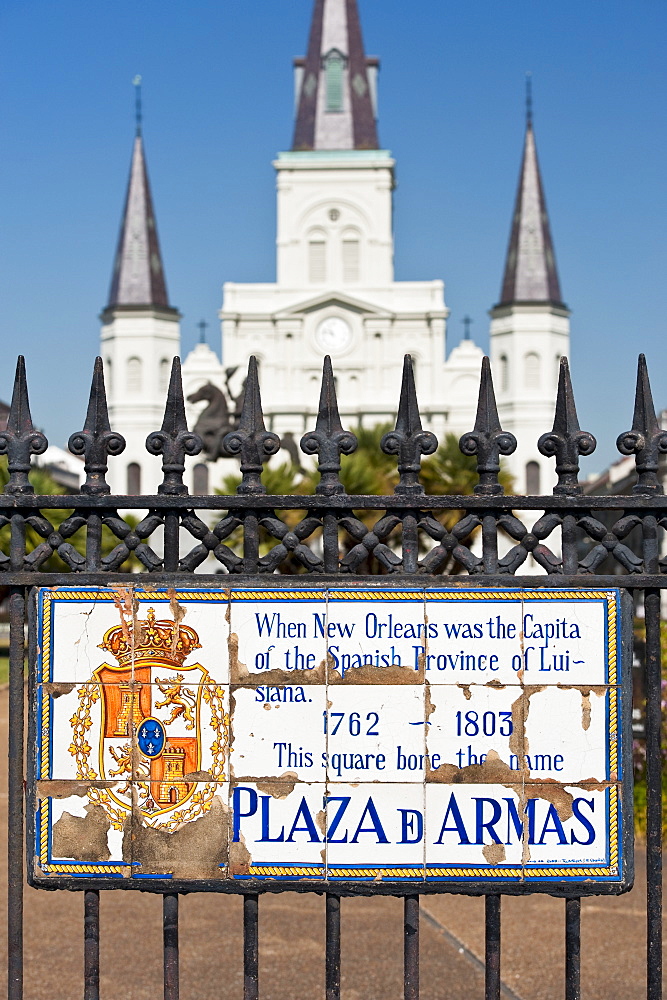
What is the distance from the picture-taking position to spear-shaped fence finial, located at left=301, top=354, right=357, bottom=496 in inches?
139

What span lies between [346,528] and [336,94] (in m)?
68.7

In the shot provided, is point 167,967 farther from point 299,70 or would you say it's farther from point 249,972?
point 299,70

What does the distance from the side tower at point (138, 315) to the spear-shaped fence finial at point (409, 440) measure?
61.9 metres

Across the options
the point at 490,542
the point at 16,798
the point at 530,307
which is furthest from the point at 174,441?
the point at 530,307

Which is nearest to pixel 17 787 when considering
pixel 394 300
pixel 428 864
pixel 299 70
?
pixel 428 864

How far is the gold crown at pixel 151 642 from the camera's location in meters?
3.61

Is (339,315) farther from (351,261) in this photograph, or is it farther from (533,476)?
(533,476)

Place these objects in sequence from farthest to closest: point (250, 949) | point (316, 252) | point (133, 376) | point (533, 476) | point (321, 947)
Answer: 1. point (316, 252)
2. point (133, 376)
3. point (533, 476)
4. point (321, 947)
5. point (250, 949)

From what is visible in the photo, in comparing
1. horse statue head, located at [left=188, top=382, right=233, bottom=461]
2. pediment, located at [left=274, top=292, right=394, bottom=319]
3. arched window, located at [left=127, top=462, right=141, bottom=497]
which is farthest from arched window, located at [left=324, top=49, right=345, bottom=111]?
horse statue head, located at [left=188, top=382, right=233, bottom=461]

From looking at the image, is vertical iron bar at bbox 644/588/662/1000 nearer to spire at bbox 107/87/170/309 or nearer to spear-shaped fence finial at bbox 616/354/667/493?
spear-shaped fence finial at bbox 616/354/667/493

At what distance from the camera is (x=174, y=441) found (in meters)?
3.59

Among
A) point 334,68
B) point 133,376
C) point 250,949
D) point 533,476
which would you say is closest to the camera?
point 250,949

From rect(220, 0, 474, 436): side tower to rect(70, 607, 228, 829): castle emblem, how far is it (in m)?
57.1

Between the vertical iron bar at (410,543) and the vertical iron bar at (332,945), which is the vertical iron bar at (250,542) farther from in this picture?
the vertical iron bar at (332,945)
